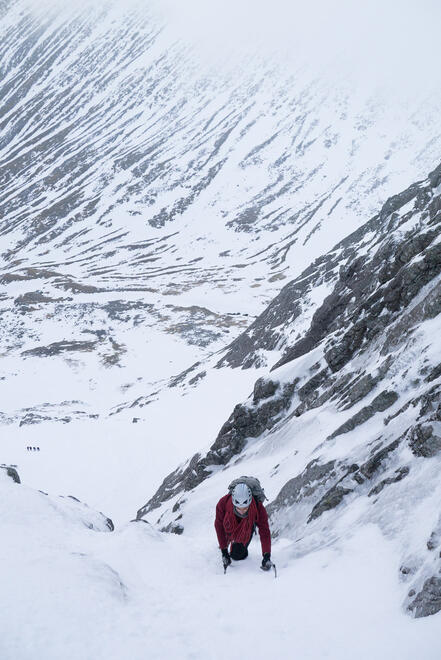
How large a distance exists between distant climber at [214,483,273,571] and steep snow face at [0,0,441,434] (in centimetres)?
3453

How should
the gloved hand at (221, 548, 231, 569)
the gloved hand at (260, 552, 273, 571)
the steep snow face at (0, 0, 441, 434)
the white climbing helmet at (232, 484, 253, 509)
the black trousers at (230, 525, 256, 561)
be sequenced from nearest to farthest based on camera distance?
the white climbing helmet at (232, 484, 253, 509)
the gloved hand at (260, 552, 273, 571)
the gloved hand at (221, 548, 231, 569)
the black trousers at (230, 525, 256, 561)
the steep snow face at (0, 0, 441, 434)

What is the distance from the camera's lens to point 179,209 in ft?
472

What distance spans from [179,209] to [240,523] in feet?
469

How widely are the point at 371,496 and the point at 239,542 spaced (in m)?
2.46

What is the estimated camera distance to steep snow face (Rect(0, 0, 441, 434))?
6038cm

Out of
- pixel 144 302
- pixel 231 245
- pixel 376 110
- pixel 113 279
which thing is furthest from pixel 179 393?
pixel 376 110

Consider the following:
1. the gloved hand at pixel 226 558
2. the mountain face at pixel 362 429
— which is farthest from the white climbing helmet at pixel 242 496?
the mountain face at pixel 362 429

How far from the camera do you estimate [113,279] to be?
96750 mm

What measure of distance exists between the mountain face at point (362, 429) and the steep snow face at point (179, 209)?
27822 millimetres

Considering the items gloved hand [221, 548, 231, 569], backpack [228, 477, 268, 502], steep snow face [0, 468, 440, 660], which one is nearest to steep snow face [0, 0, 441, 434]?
steep snow face [0, 468, 440, 660]

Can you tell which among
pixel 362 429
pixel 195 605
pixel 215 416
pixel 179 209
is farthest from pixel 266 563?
pixel 179 209

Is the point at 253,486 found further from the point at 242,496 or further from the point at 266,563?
the point at 266,563

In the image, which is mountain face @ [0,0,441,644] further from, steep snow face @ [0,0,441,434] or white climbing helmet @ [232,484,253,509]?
white climbing helmet @ [232,484,253,509]

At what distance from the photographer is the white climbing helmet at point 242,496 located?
23.8 feet
